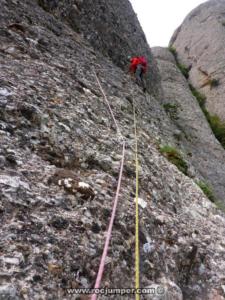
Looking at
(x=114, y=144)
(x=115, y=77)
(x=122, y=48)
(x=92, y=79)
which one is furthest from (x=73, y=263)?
(x=122, y=48)

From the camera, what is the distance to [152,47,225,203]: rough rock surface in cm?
1858

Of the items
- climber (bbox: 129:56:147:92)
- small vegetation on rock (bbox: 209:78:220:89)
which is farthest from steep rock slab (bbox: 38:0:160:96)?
small vegetation on rock (bbox: 209:78:220:89)

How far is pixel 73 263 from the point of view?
16.0ft

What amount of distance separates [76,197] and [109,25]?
52.3 feet

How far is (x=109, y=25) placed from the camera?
1991cm

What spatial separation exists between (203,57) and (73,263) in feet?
126

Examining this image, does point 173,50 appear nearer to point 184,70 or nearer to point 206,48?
point 184,70

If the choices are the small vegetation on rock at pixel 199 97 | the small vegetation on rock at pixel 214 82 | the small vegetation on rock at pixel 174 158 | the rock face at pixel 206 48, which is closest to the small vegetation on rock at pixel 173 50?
the rock face at pixel 206 48

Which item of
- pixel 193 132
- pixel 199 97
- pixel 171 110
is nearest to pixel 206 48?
pixel 199 97

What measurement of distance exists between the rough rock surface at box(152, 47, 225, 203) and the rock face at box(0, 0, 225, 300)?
6876 mm

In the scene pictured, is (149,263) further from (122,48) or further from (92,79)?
(122,48)

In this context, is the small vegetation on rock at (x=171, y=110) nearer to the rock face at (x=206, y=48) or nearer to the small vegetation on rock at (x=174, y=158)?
the rock face at (x=206, y=48)

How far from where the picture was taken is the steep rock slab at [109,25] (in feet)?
56.2

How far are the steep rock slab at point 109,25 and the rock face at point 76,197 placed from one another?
492 centimetres
